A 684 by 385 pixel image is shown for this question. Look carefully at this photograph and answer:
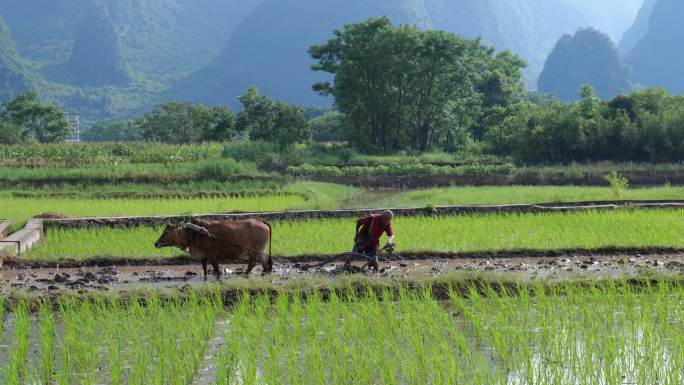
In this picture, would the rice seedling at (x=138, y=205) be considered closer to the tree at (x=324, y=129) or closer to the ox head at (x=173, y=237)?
the ox head at (x=173, y=237)

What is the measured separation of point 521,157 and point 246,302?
29847 millimetres

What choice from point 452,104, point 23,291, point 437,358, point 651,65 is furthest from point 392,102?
point 651,65

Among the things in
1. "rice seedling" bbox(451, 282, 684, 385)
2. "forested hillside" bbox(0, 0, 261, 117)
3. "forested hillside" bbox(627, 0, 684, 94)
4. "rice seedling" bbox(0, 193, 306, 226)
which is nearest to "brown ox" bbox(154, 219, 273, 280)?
"rice seedling" bbox(451, 282, 684, 385)

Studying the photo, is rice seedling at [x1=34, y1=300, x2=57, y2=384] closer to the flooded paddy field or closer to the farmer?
the flooded paddy field

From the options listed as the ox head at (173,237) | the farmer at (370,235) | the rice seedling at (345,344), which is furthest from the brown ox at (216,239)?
the rice seedling at (345,344)

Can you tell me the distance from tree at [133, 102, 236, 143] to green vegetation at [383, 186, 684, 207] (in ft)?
101

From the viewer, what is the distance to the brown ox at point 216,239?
36.2 feet

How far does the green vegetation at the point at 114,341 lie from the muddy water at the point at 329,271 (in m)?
1.18

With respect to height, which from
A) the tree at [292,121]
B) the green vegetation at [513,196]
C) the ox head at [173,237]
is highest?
the tree at [292,121]

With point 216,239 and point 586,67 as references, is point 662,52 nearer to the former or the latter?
point 586,67

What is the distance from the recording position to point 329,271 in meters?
11.8

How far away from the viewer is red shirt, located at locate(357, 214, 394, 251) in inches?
441

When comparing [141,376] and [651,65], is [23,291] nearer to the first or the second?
[141,376]

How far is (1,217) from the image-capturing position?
18859 mm
